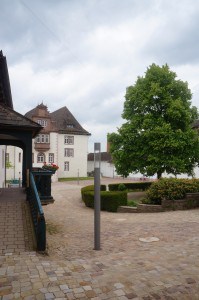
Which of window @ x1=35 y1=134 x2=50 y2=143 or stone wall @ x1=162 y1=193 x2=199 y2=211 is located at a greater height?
window @ x1=35 y1=134 x2=50 y2=143

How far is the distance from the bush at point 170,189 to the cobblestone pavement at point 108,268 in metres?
5.67

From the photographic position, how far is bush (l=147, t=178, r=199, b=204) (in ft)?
51.5

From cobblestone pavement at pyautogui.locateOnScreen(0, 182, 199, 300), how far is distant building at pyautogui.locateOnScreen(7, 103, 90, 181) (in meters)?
33.0

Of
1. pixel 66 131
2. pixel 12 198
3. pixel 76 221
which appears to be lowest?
pixel 76 221

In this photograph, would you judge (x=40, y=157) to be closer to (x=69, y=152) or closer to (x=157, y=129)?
(x=69, y=152)

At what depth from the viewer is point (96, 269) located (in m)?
6.05

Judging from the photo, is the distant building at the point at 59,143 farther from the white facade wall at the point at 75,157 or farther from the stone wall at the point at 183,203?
the stone wall at the point at 183,203

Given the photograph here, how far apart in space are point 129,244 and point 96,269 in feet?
8.25

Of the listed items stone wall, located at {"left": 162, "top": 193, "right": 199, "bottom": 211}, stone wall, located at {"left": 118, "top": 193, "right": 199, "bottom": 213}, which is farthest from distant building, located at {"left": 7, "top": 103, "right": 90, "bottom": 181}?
stone wall, located at {"left": 162, "top": 193, "right": 199, "bottom": 211}

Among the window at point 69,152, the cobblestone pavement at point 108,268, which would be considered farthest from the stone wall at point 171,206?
the window at point 69,152

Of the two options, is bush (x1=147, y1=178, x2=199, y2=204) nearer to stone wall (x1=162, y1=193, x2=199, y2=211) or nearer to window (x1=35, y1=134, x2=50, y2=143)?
stone wall (x1=162, y1=193, x2=199, y2=211)

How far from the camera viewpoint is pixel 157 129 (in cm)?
1914

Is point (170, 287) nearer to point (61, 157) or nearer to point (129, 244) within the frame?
point (129, 244)

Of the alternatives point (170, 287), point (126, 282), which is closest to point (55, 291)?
point (126, 282)
